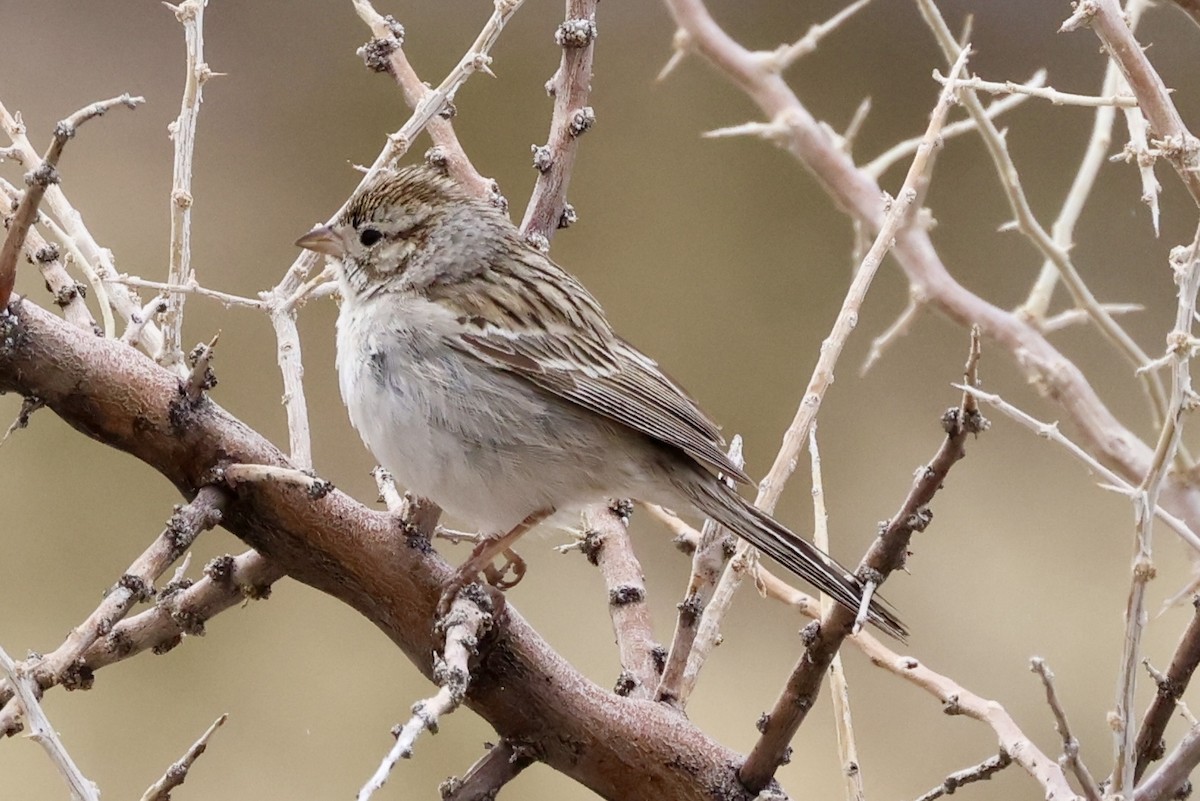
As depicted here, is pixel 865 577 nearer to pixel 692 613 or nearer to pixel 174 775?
pixel 692 613

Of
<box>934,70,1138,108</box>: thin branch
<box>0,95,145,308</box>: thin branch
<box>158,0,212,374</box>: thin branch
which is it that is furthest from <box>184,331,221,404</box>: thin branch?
<box>934,70,1138,108</box>: thin branch

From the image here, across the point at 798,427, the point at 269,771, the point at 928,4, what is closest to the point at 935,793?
the point at 798,427

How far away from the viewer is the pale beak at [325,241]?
2.04 metres

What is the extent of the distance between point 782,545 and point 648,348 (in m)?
2.90

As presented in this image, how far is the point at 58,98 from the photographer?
4.25 meters

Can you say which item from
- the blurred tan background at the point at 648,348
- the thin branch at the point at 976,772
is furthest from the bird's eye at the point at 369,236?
the blurred tan background at the point at 648,348

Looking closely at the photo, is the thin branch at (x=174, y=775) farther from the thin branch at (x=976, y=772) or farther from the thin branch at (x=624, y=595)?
the thin branch at (x=976, y=772)

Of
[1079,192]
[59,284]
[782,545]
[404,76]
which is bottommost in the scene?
[59,284]

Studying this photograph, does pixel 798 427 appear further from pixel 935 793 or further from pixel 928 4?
pixel 928 4

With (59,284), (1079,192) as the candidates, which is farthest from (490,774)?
(1079,192)

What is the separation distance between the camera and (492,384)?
6.44 feet

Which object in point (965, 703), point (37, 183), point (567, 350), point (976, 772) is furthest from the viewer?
point (567, 350)

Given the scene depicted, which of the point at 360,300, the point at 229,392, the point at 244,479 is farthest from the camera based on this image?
the point at 229,392

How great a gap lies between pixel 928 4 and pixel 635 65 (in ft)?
10.3
